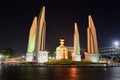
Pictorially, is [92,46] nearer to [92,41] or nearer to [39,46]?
[92,41]

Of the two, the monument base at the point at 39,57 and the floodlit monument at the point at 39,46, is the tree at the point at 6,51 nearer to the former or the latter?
the floodlit monument at the point at 39,46

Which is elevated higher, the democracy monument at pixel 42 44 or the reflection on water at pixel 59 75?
the democracy monument at pixel 42 44

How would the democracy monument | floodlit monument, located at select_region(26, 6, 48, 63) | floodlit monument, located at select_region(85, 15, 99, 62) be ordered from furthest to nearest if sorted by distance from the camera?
floodlit monument, located at select_region(85, 15, 99, 62) → the democracy monument → floodlit monument, located at select_region(26, 6, 48, 63)

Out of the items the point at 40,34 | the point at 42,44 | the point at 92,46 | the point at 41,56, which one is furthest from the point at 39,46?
the point at 92,46

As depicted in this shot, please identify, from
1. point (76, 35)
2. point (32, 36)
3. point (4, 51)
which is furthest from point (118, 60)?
point (4, 51)

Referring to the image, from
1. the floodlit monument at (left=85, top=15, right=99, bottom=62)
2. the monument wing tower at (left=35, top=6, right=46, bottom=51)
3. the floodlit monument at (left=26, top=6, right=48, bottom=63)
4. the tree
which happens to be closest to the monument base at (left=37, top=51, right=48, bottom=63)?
the floodlit monument at (left=26, top=6, right=48, bottom=63)

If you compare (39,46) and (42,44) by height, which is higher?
(42,44)

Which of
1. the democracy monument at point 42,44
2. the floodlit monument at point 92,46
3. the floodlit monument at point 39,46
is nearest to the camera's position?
the floodlit monument at point 39,46

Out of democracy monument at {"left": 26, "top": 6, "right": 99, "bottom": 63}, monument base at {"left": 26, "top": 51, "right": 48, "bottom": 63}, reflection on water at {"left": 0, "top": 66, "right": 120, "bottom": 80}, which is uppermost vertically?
democracy monument at {"left": 26, "top": 6, "right": 99, "bottom": 63}

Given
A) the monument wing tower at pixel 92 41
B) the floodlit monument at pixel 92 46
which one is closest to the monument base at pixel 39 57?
the floodlit monument at pixel 92 46

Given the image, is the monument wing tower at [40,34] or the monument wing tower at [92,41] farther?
the monument wing tower at [92,41]

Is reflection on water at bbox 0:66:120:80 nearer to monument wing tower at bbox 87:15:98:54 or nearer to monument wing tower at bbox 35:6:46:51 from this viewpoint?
monument wing tower at bbox 35:6:46:51

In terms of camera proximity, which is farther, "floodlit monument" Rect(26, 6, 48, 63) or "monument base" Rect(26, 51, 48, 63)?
"floodlit monument" Rect(26, 6, 48, 63)

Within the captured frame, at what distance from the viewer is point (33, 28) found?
339 ft
